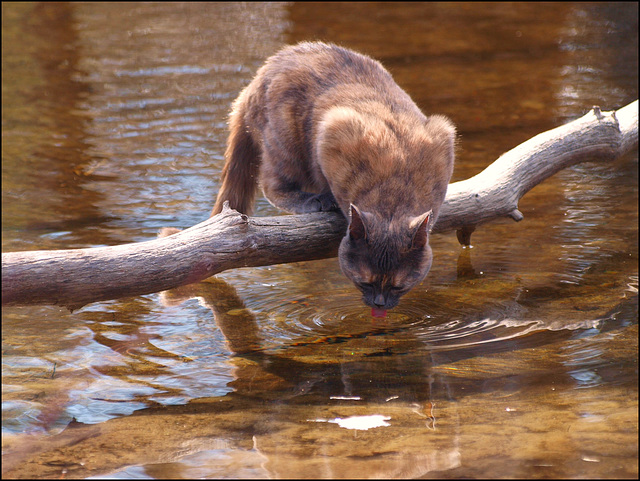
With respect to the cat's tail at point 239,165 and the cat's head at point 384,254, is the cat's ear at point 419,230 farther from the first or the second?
the cat's tail at point 239,165

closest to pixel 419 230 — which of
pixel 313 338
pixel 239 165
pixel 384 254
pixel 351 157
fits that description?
pixel 384 254

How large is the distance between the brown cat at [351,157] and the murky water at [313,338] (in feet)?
1.80

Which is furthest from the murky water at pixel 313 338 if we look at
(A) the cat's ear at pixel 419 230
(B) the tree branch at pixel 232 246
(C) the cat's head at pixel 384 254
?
(A) the cat's ear at pixel 419 230

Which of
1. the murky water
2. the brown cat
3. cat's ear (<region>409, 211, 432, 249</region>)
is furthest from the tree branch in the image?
cat's ear (<region>409, 211, 432, 249</region>)

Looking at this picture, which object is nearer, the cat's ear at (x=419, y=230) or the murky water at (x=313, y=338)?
the murky water at (x=313, y=338)

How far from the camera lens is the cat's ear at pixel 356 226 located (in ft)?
12.5

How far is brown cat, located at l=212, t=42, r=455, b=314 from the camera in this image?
400cm

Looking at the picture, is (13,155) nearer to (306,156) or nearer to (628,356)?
(306,156)

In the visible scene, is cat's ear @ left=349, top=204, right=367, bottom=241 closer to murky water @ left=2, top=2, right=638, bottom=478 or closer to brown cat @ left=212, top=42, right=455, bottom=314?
brown cat @ left=212, top=42, right=455, bottom=314

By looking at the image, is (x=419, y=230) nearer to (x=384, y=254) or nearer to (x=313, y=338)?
(x=384, y=254)

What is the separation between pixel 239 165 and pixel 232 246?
1595mm

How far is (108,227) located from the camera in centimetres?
598

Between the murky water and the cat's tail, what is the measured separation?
557 mm

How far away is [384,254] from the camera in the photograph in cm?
394
